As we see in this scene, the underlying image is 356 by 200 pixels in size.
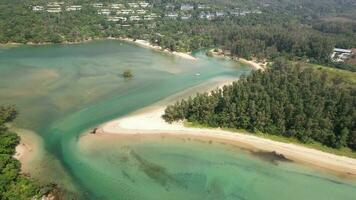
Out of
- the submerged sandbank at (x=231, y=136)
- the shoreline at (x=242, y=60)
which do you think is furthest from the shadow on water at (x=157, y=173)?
the shoreline at (x=242, y=60)

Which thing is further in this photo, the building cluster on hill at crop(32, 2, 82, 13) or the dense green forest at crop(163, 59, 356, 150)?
the building cluster on hill at crop(32, 2, 82, 13)

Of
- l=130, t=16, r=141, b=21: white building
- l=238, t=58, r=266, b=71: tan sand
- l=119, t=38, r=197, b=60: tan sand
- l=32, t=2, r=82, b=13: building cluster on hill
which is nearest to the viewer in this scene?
l=238, t=58, r=266, b=71: tan sand

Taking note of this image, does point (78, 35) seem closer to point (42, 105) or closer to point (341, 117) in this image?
point (42, 105)

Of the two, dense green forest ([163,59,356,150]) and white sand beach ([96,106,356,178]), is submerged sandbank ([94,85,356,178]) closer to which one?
white sand beach ([96,106,356,178])

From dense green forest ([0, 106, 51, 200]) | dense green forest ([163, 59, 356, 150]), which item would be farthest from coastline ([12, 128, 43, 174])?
dense green forest ([163, 59, 356, 150])

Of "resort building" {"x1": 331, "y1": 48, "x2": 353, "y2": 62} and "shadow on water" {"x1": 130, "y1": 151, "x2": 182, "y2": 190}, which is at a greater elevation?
"resort building" {"x1": 331, "y1": 48, "x2": 353, "y2": 62}

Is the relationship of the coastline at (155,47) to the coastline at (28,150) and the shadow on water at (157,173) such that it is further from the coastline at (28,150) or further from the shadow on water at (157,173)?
the shadow on water at (157,173)

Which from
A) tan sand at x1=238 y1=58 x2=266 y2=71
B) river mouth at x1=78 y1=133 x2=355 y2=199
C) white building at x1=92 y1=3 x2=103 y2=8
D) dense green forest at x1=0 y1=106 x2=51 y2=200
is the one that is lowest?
river mouth at x1=78 y1=133 x2=355 y2=199

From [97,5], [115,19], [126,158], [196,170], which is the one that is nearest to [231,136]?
[196,170]
